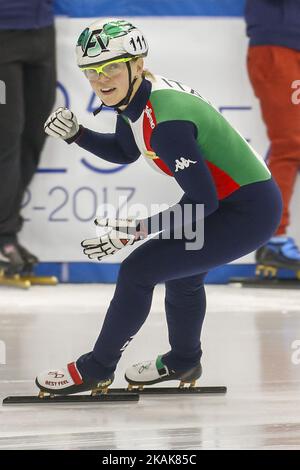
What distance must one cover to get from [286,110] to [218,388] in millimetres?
2539

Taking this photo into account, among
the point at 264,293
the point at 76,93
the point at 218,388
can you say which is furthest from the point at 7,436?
the point at 76,93

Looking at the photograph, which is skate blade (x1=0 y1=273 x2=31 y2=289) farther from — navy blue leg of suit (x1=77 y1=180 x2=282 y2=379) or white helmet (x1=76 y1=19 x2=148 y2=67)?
white helmet (x1=76 y1=19 x2=148 y2=67)

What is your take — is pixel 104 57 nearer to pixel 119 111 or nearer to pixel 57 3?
pixel 119 111

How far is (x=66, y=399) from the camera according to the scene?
11.9ft

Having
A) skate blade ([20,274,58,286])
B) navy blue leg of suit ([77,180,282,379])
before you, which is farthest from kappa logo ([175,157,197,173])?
skate blade ([20,274,58,286])

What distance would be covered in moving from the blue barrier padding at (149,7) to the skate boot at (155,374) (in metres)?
2.81

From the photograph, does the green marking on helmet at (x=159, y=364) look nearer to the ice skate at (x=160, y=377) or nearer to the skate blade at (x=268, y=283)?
the ice skate at (x=160, y=377)

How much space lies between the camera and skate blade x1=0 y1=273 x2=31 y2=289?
19.3 feet

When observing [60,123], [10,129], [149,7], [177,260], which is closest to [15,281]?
[10,129]

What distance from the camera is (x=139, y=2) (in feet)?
19.9

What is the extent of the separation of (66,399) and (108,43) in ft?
3.90

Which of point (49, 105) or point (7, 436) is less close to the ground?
point (49, 105)

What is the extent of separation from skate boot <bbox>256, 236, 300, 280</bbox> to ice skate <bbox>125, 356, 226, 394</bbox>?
7.51 ft
